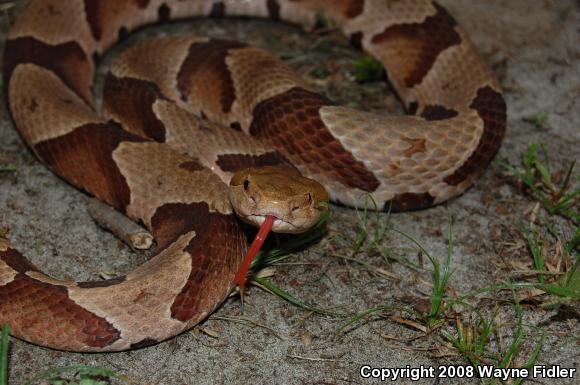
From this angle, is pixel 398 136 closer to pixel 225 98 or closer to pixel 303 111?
pixel 303 111

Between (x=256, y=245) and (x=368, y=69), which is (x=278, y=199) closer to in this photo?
(x=256, y=245)

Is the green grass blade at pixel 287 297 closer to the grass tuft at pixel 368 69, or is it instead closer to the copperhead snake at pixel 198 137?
the copperhead snake at pixel 198 137

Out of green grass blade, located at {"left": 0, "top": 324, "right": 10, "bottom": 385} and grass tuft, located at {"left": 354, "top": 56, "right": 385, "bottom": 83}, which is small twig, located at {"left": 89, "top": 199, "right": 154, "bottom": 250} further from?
grass tuft, located at {"left": 354, "top": 56, "right": 385, "bottom": 83}

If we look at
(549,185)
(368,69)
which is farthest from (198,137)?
(549,185)

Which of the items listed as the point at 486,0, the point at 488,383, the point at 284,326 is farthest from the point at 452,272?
the point at 486,0

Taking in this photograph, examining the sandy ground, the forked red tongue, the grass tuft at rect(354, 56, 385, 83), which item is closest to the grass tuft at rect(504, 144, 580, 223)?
the sandy ground

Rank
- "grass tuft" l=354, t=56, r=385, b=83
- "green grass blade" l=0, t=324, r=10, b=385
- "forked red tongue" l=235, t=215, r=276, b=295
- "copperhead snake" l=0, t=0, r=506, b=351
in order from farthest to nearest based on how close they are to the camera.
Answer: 1. "grass tuft" l=354, t=56, r=385, b=83
2. "forked red tongue" l=235, t=215, r=276, b=295
3. "copperhead snake" l=0, t=0, r=506, b=351
4. "green grass blade" l=0, t=324, r=10, b=385
